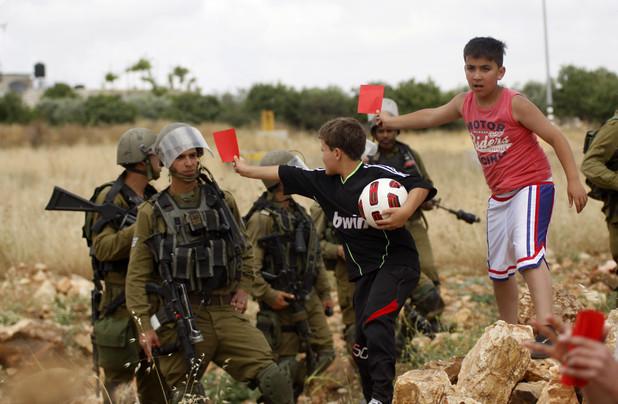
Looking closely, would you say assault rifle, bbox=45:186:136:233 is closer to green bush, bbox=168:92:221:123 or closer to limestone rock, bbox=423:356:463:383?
limestone rock, bbox=423:356:463:383

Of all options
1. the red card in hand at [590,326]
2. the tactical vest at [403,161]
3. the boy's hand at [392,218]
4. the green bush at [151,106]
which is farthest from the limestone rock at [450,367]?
the green bush at [151,106]

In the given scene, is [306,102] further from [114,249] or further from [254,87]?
[114,249]

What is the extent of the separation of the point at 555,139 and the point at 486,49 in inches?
26.3

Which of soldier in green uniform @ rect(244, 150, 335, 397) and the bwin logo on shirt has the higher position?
the bwin logo on shirt

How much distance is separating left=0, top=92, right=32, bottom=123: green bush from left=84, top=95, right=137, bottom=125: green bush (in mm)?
2906

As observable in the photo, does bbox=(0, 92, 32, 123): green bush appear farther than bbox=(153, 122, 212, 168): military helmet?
Yes

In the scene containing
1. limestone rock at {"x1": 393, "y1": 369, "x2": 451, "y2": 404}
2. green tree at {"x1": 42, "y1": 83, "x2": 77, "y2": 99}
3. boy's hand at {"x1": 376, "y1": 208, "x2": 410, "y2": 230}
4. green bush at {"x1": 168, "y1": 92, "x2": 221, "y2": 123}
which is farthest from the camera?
green tree at {"x1": 42, "y1": 83, "x2": 77, "y2": 99}

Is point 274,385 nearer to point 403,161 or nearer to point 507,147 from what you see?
point 507,147

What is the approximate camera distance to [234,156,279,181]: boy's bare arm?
532 centimetres

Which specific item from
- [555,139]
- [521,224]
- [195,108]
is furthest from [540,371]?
[195,108]

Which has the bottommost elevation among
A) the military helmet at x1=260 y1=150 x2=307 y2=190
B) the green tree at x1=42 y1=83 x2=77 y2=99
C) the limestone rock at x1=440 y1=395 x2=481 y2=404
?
the limestone rock at x1=440 y1=395 x2=481 y2=404

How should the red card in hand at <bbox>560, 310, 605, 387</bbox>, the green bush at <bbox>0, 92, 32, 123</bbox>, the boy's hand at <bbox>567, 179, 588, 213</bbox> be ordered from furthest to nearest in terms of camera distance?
the green bush at <bbox>0, 92, 32, 123</bbox>, the boy's hand at <bbox>567, 179, 588, 213</bbox>, the red card in hand at <bbox>560, 310, 605, 387</bbox>

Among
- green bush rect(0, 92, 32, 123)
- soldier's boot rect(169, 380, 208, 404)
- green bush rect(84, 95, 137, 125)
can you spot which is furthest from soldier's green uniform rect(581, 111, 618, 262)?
green bush rect(0, 92, 32, 123)

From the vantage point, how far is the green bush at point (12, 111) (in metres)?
41.0
